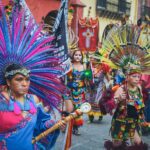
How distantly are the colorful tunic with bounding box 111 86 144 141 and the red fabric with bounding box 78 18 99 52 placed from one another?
444cm

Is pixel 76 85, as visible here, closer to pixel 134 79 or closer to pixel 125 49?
pixel 125 49

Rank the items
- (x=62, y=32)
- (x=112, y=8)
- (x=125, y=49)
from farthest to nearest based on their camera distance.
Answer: (x=112, y=8)
(x=125, y=49)
(x=62, y=32)

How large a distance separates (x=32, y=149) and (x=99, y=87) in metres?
5.34

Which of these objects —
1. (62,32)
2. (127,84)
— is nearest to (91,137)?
(127,84)

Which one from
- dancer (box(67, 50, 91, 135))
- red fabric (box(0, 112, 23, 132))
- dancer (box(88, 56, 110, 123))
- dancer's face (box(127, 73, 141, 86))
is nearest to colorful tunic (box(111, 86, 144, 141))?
dancer's face (box(127, 73, 141, 86))

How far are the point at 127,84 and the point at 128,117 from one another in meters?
0.44

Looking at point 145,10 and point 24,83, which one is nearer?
point 24,83

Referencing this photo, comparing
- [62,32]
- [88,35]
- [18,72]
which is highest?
[88,35]

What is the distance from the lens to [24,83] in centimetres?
387

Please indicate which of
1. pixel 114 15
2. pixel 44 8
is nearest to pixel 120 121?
pixel 44 8

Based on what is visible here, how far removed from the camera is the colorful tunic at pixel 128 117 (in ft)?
18.6

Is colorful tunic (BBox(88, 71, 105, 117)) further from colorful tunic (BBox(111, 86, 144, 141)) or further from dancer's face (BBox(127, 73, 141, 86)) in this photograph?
dancer's face (BBox(127, 73, 141, 86))

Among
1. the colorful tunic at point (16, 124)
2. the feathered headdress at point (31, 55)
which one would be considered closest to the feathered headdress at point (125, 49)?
the feathered headdress at point (31, 55)

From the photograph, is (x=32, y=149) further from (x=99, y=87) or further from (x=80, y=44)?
(x=80, y=44)
